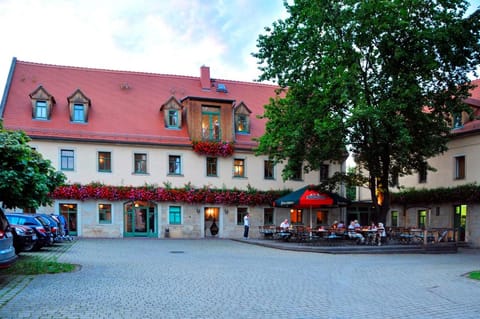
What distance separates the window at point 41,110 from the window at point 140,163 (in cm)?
644

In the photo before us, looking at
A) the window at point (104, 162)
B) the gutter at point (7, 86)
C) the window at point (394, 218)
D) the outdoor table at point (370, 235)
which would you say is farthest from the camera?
the window at point (394, 218)

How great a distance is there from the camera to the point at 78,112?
35.5m

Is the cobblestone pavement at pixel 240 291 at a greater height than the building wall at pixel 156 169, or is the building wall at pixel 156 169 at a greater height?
the building wall at pixel 156 169

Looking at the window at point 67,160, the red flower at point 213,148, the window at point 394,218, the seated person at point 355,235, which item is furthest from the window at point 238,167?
the window at point 394,218

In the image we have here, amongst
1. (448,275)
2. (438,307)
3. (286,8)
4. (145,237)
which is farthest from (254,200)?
(438,307)

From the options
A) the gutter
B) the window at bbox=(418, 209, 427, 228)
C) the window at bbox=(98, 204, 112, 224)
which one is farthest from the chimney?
the window at bbox=(418, 209, 427, 228)

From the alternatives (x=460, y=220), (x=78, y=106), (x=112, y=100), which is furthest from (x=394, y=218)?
(x=78, y=106)

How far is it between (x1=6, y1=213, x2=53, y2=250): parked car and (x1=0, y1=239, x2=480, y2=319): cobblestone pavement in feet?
10.2

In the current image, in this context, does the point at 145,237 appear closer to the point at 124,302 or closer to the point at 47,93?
the point at 47,93

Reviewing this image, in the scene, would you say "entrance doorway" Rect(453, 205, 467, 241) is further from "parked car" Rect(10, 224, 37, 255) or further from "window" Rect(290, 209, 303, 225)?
"parked car" Rect(10, 224, 37, 255)

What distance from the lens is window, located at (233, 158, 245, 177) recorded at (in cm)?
3753

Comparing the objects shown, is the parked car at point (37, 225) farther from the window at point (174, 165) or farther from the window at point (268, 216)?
the window at point (268, 216)

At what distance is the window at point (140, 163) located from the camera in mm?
35219

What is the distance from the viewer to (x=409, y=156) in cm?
2789
